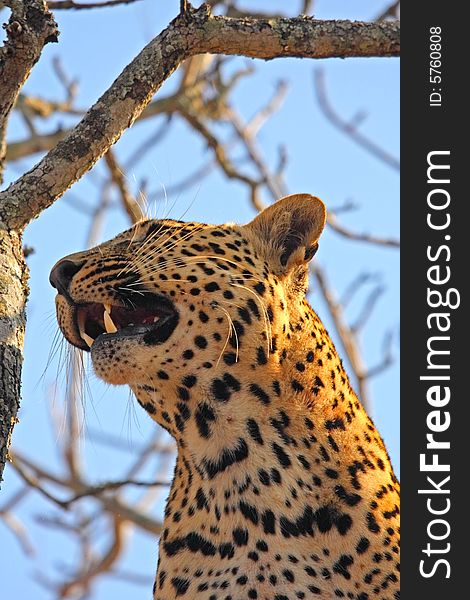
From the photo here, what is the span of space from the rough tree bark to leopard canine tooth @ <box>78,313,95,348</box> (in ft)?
2.61

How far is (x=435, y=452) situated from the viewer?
6.76m

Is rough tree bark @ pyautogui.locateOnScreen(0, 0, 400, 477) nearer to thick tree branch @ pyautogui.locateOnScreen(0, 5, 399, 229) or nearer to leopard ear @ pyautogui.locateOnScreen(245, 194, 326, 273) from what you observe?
thick tree branch @ pyautogui.locateOnScreen(0, 5, 399, 229)

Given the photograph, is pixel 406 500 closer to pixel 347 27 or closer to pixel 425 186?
pixel 425 186

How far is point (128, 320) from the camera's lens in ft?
23.1

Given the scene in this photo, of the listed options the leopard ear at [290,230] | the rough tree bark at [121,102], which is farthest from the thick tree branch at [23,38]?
the leopard ear at [290,230]

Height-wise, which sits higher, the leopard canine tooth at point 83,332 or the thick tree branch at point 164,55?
the thick tree branch at point 164,55

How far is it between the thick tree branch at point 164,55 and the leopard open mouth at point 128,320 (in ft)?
2.84

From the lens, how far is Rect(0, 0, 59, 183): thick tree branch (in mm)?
6195

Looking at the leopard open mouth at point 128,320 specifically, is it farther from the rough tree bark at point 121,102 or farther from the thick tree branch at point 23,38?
the thick tree branch at point 23,38

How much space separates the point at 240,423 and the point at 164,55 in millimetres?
1977

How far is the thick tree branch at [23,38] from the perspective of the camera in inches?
244

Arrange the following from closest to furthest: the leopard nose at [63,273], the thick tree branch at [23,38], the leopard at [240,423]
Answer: the thick tree branch at [23,38] → the leopard at [240,423] → the leopard nose at [63,273]

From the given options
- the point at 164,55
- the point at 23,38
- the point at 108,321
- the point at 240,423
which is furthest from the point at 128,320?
the point at 23,38

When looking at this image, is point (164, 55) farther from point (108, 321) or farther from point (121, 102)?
point (108, 321)
